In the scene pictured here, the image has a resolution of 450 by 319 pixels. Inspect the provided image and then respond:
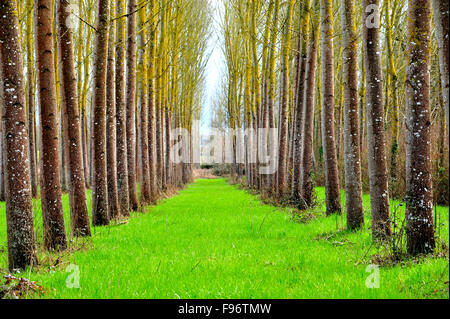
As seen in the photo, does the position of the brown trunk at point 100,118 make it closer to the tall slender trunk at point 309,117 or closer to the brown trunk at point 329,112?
the brown trunk at point 329,112

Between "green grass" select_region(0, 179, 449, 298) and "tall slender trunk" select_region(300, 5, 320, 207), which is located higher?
"tall slender trunk" select_region(300, 5, 320, 207)

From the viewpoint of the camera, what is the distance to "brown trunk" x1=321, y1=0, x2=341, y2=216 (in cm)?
803

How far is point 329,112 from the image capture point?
814 centimetres

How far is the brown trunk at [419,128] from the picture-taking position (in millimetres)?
4215

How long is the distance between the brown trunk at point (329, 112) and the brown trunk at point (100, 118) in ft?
15.4

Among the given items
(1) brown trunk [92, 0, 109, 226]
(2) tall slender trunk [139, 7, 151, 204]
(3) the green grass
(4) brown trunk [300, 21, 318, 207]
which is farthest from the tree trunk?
(2) tall slender trunk [139, 7, 151, 204]

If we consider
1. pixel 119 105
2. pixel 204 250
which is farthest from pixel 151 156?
pixel 204 250

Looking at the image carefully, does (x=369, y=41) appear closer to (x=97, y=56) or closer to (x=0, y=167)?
(x=97, y=56)

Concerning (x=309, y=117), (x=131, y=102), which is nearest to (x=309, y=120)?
(x=309, y=117)

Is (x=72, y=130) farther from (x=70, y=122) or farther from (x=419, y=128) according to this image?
(x=419, y=128)

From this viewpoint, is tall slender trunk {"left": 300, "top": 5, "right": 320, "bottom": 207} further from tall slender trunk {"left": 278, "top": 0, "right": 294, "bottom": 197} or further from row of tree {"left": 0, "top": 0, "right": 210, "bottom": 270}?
row of tree {"left": 0, "top": 0, "right": 210, "bottom": 270}

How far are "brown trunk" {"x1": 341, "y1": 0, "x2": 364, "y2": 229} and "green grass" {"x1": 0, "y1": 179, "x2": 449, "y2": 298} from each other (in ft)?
1.39

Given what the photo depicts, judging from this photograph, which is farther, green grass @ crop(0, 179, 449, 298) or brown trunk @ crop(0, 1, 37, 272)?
brown trunk @ crop(0, 1, 37, 272)

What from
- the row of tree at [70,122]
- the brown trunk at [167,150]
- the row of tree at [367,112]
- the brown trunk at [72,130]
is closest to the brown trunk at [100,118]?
the row of tree at [70,122]
